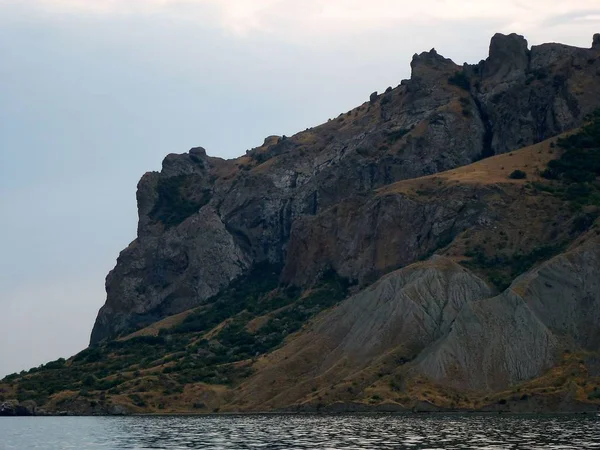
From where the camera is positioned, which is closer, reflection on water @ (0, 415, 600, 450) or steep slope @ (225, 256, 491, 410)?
reflection on water @ (0, 415, 600, 450)

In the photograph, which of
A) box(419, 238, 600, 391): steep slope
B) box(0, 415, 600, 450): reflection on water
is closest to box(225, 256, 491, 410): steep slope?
box(419, 238, 600, 391): steep slope

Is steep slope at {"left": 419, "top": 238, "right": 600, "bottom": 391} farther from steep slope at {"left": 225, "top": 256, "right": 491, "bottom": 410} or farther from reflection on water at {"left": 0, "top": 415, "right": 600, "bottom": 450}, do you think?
reflection on water at {"left": 0, "top": 415, "right": 600, "bottom": 450}

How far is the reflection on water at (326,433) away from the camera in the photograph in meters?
Result: 93.6

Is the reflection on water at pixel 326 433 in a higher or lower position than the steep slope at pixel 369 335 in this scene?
lower

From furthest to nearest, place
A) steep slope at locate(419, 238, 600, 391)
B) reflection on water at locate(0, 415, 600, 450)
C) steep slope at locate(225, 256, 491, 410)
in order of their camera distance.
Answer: steep slope at locate(225, 256, 491, 410), steep slope at locate(419, 238, 600, 391), reflection on water at locate(0, 415, 600, 450)

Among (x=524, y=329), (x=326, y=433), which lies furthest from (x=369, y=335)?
(x=326, y=433)

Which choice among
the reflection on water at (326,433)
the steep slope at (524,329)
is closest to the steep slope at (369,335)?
the steep slope at (524,329)

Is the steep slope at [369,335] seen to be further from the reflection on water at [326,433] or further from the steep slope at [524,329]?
the reflection on water at [326,433]

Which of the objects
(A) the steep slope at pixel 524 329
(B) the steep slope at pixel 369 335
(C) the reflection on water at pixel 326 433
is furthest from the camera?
(B) the steep slope at pixel 369 335

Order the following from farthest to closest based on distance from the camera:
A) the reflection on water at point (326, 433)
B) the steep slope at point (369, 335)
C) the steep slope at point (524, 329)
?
1. the steep slope at point (369, 335)
2. the steep slope at point (524, 329)
3. the reflection on water at point (326, 433)

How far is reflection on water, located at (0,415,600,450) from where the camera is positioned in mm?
93625

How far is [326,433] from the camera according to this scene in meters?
109

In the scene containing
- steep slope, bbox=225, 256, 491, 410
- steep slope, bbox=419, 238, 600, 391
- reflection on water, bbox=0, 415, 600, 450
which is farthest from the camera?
steep slope, bbox=225, 256, 491, 410

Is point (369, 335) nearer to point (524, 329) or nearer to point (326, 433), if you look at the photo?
point (524, 329)
